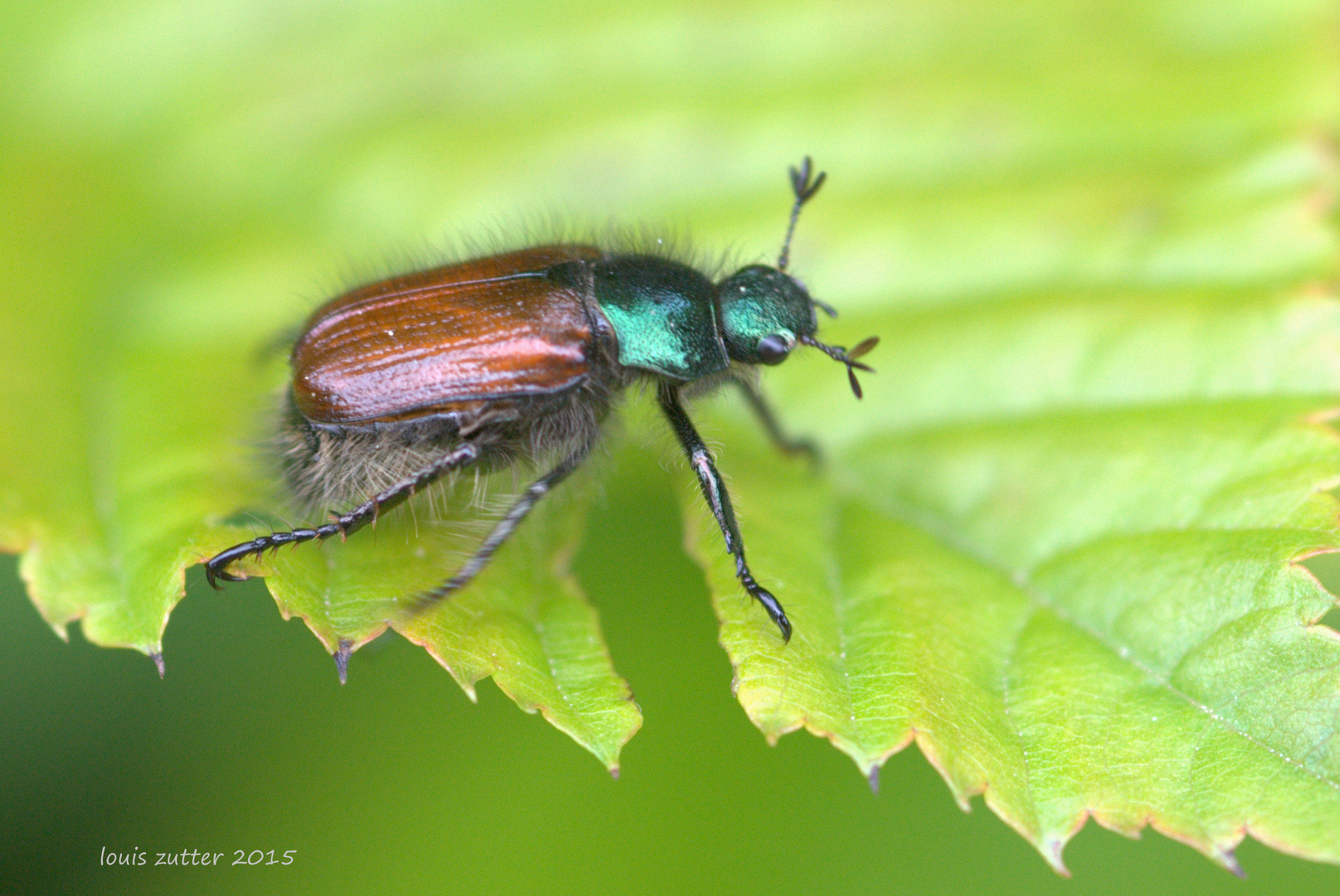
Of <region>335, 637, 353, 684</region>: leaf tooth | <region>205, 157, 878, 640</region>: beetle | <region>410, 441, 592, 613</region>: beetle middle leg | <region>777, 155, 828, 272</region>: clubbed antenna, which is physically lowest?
<region>335, 637, 353, 684</region>: leaf tooth

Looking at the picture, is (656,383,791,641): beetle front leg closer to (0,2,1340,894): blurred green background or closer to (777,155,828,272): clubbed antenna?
(0,2,1340,894): blurred green background

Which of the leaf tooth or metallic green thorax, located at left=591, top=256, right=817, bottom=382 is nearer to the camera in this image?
the leaf tooth

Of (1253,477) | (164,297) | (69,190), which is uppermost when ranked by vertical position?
(69,190)

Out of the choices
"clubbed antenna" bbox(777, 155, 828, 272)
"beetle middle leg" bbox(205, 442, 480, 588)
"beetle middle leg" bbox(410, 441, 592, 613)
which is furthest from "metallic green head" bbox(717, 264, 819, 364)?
"beetle middle leg" bbox(205, 442, 480, 588)

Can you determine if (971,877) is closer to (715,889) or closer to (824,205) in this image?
(715,889)

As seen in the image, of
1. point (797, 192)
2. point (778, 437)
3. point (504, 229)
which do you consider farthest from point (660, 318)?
point (504, 229)

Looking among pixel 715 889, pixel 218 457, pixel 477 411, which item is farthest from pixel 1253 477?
pixel 218 457

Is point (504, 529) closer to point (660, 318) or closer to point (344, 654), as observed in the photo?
point (344, 654)
